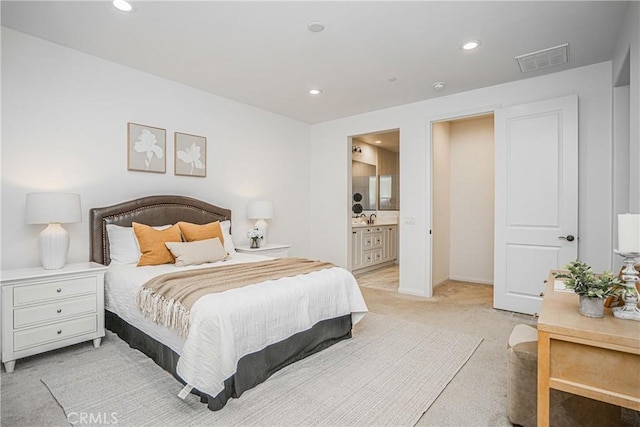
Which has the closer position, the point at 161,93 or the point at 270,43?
the point at 270,43

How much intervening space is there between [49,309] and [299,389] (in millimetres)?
2014

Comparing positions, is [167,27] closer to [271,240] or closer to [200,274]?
[200,274]

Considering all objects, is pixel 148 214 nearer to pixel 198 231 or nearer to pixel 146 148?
pixel 198 231

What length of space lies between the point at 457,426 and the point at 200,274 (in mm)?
1991

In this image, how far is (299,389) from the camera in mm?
2088

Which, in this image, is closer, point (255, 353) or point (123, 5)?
point (255, 353)

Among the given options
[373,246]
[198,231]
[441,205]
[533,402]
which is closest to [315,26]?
[198,231]

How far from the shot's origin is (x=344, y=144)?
525cm

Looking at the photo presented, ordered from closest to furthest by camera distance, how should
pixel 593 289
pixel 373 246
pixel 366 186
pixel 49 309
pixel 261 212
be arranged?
pixel 593 289 < pixel 49 309 < pixel 261 212 < pixel 373 246 < pixel 366 186

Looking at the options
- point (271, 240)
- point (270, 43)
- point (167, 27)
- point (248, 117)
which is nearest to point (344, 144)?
point (248, 117)

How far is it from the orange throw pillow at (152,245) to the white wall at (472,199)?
4.49m

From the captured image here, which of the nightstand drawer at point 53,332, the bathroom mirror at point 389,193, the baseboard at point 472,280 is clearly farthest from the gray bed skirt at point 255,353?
the bathroom mirror at point 389,193

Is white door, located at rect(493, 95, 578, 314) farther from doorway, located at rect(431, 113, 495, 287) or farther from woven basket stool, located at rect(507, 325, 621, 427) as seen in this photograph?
woven basket stool, located at rect(507, 325, 621, 427)

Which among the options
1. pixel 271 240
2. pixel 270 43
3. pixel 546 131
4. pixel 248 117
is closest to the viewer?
pixel 270 43
